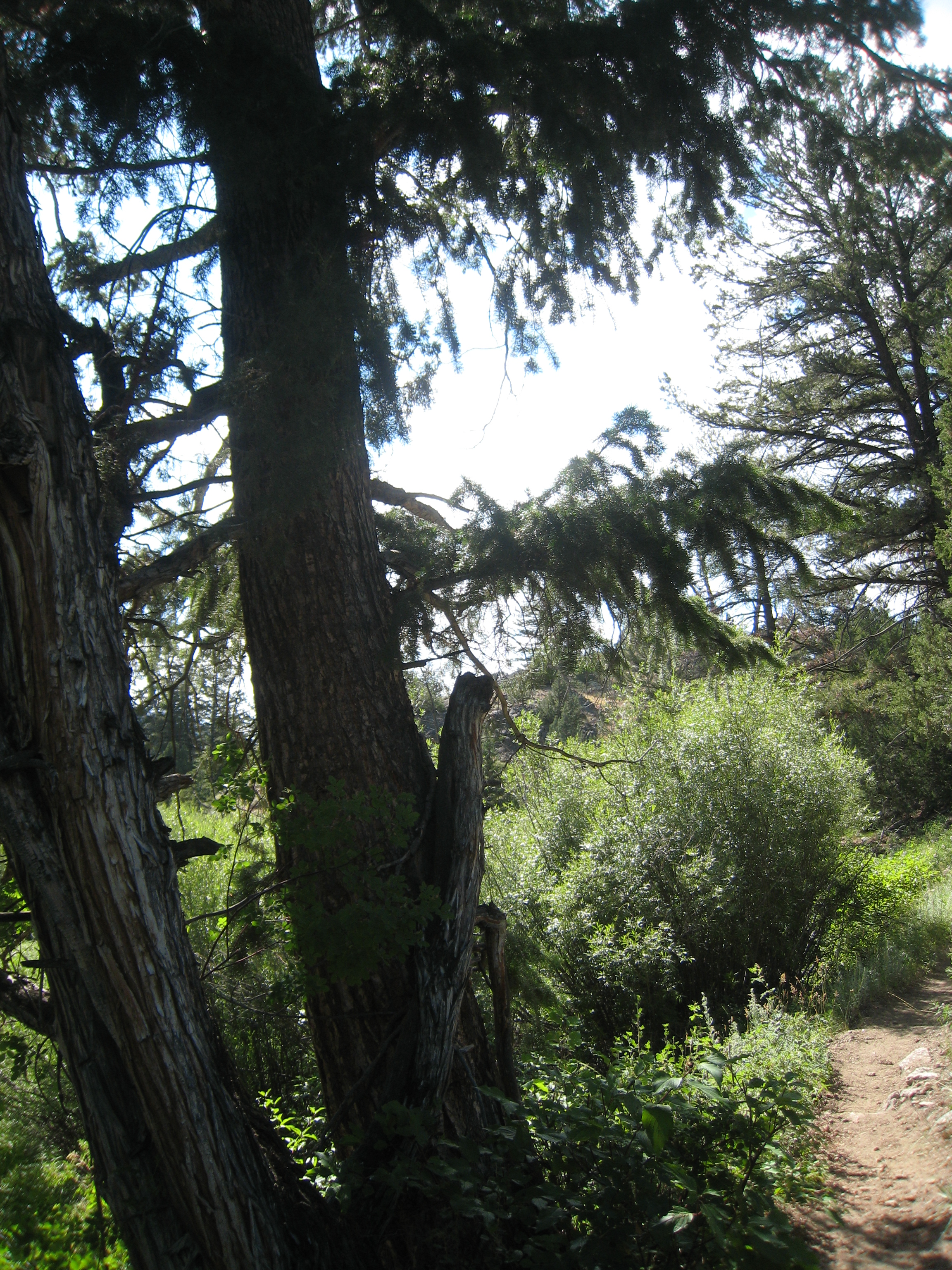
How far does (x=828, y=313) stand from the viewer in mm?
13766

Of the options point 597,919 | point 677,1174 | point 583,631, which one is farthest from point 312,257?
point 597,919

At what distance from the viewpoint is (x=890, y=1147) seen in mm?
4520

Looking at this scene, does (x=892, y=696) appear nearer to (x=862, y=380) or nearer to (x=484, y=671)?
(x=862, y=380)

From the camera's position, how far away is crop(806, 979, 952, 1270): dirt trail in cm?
339

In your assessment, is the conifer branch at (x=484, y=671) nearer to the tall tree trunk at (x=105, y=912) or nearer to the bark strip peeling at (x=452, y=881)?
the bark strip peeling at (x=452, y=881)

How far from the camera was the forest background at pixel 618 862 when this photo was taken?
2500 mm

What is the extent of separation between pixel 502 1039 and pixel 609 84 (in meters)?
4.26

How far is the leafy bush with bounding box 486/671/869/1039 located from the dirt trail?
1627 millimetres

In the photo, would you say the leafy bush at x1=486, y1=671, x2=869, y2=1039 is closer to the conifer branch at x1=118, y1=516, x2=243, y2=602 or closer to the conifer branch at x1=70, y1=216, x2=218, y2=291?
the conifer branch at x1=118, y1=516, x2=243, y2=602

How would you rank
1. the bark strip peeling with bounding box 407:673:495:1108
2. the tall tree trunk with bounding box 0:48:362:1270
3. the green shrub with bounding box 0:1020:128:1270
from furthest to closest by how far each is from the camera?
1. the green shrub with bounding box 0:1020:128:1270
2. the bark strip peeling with bounding box 407:673:495:1108
3. the tall tree trunk with bounding box 0:48:362:1270

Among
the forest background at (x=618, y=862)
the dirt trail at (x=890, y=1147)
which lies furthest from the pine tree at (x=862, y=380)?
the dirt trail at (x=890, y=1147)

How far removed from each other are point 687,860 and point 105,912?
297 inches

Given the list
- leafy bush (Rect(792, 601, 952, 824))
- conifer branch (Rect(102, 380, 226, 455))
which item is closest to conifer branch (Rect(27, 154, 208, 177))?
conifer branch (Rect(102, 380, 226, 455))

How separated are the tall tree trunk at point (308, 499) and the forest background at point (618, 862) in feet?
0.77
